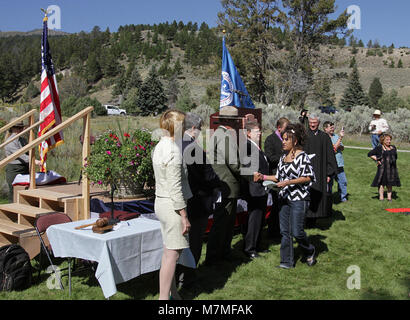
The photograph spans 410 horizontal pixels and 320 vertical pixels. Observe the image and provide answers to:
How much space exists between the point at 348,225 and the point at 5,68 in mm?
99067

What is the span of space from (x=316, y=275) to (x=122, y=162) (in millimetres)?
2834

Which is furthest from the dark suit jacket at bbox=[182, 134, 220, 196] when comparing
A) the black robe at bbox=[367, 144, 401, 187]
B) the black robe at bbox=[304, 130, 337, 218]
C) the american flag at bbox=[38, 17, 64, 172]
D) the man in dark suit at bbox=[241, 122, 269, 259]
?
the black robe at bbox=[367, 144, 401, 187]

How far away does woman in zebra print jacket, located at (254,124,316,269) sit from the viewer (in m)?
4.98

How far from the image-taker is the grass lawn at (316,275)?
14.5ft

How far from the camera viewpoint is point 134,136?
19.5 feet

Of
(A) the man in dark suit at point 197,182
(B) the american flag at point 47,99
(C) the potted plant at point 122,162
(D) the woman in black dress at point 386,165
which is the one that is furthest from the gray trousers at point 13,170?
(D) the woman in black dress at point 386,165

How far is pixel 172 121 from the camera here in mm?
3674

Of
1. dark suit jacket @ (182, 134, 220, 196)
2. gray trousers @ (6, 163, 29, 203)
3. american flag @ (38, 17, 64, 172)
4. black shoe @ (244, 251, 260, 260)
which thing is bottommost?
black shoe @ (244, 251, 260, 260)

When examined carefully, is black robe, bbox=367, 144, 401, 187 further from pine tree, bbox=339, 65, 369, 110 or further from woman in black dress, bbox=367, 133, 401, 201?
pine tree, bbox=339, 65, 369, 110

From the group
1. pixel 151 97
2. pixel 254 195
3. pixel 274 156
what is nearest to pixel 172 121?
pixel 254 195

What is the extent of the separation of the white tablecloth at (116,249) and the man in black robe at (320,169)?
112 inches

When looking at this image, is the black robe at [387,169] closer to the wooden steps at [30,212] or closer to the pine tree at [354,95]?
the wooden steps at [30,212]

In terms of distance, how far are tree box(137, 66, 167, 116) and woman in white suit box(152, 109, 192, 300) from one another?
49.3m

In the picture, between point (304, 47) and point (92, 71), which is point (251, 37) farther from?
point (92, 71)
